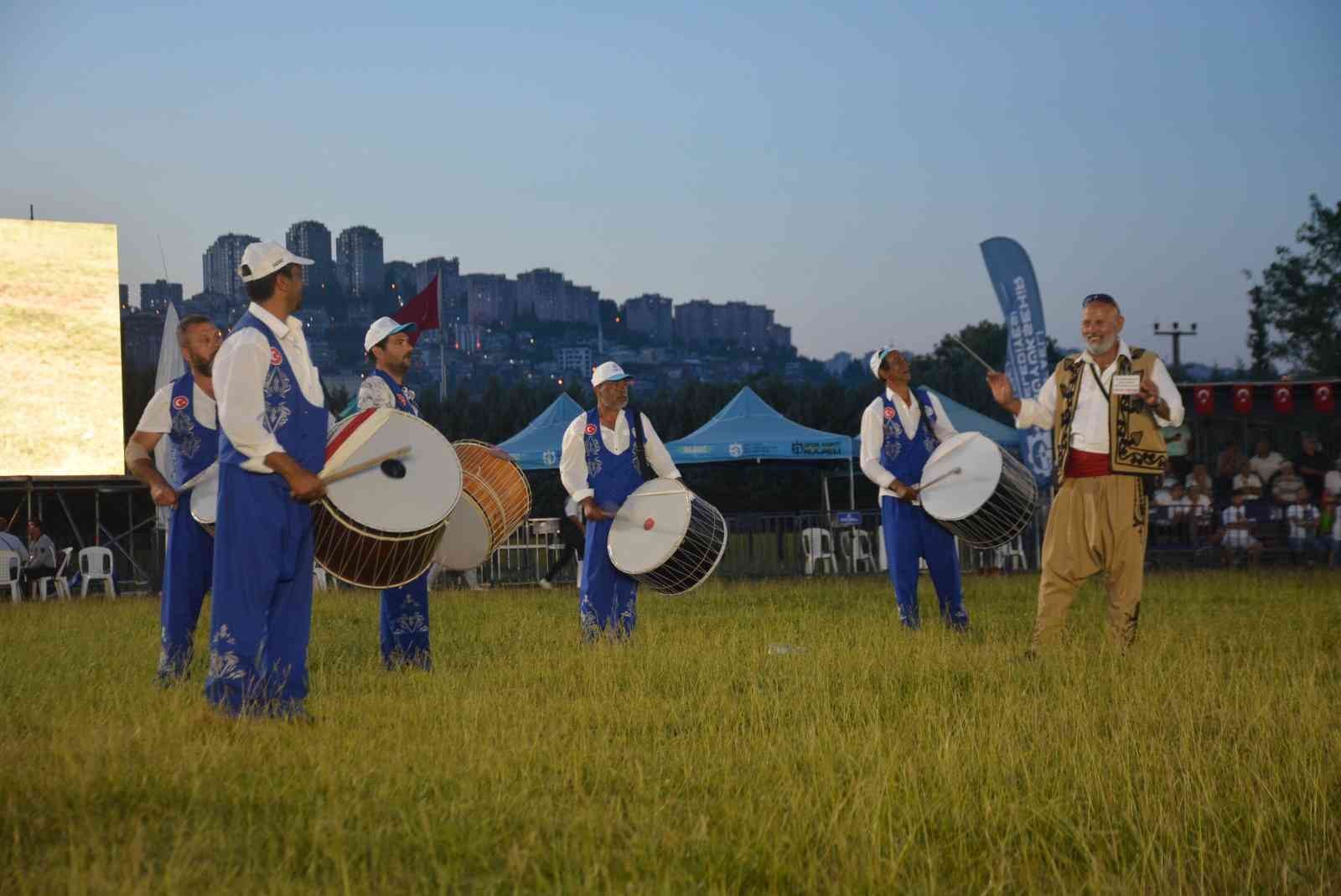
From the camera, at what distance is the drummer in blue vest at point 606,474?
9664 millimetres

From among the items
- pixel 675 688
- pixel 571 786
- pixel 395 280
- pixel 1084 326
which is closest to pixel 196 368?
pixel 675 688

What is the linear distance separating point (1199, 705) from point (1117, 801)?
1.82 m

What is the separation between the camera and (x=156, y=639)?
10.5 meters

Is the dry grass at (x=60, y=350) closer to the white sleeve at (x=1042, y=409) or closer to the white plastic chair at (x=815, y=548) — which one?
the white plastic chair at (x=815, y=548)

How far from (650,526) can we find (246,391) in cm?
426

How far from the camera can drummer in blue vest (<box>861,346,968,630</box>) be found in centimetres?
988

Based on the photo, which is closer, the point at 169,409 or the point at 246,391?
the point at 246,391

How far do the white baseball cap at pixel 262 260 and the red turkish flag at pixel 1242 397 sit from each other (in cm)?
1718

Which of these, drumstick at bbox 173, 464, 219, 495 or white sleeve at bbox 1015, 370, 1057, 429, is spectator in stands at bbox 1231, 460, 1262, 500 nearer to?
white sleeve at bbox 1015, 370, 1057, 429

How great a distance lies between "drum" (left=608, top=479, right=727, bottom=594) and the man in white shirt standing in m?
2.25

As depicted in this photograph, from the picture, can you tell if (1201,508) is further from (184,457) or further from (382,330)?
(184,457)

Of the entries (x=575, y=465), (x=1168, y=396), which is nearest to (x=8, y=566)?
(x=575, y=465)

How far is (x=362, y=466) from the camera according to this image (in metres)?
6.18

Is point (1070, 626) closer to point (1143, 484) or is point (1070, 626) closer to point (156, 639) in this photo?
point (1143, 484)
